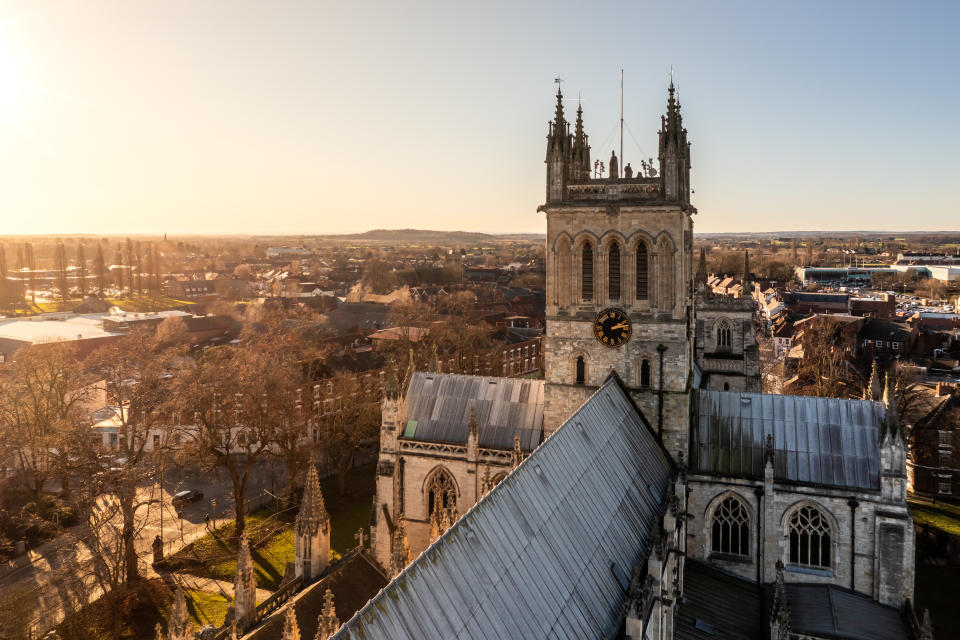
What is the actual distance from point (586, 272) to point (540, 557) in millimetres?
17823

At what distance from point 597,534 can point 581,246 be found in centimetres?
1570

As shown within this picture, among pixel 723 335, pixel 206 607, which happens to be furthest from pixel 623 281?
pixel 206 607

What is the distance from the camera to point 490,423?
34.2m

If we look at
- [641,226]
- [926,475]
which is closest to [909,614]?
[641,226]

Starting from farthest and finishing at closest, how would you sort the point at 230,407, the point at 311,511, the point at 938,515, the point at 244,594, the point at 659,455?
the point at 938,515, the point at 230,407, the point at 659,455, the point at 311,511, the point at 244,594

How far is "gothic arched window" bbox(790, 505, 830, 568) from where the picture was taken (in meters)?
28.0

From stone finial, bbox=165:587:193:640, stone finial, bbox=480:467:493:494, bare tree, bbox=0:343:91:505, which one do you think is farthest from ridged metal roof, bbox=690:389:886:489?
bare tree, bbox=0:343:91:505

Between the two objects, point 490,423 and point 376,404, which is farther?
point 376,404

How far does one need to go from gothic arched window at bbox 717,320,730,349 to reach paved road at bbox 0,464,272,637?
3791 centimetres

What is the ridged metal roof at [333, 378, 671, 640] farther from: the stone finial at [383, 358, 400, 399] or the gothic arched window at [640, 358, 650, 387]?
the stone finial at [383, 358, 400, 399]

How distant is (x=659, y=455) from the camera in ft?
95.5

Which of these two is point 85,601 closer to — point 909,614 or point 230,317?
point 909,614

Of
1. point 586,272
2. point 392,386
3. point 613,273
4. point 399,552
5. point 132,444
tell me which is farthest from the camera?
point 132,444

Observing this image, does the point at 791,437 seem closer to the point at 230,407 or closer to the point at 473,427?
the point at 473,427
